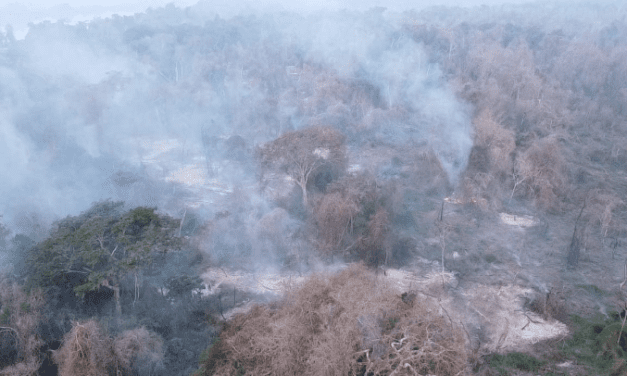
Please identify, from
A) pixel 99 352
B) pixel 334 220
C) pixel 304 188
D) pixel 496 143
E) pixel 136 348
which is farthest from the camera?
pixel 496 143

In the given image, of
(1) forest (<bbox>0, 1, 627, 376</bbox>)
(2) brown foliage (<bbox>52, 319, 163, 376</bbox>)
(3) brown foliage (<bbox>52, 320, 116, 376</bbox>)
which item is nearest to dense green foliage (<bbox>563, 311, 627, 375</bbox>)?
(1) forest (<bbox>0, 1, 627, 376</bbox>)

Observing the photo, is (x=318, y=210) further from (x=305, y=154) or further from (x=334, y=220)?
(x=305, y=154)

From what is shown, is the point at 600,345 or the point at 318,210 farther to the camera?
the point at 318,210

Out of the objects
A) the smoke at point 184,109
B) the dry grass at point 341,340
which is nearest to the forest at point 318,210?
the dry grass at point 341,340

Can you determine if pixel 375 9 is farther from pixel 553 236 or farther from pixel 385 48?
pixel 553 236

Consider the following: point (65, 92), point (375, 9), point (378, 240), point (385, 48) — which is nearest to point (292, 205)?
point (378, 240)

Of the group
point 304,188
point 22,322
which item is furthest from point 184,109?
point 22,322
